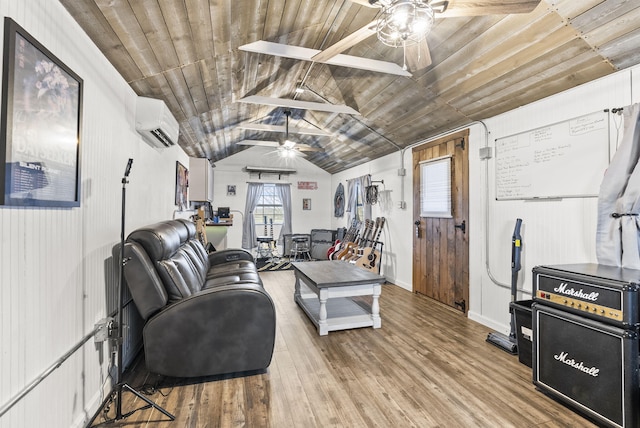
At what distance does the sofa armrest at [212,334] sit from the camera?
210 cm

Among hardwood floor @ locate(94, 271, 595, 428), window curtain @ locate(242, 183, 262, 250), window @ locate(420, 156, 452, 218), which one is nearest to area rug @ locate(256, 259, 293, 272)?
window curtain @ locate(242, 183, 262, 250)

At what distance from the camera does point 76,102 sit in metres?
1.59

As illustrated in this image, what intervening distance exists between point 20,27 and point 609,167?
3.34 m

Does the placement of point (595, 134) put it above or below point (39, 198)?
above

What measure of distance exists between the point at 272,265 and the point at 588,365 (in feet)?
18.9

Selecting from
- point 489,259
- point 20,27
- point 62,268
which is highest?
point 20,27

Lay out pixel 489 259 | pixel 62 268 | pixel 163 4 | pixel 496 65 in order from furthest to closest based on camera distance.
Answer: pixel 489 259 < pixel 496 65 < pixel 163 4 < pixel 62 268

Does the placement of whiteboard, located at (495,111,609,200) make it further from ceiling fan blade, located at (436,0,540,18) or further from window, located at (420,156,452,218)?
ceiling fan blade, located at (436,0,540,18)

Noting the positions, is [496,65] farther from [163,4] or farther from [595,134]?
[163,4]

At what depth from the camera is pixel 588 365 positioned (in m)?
1.83

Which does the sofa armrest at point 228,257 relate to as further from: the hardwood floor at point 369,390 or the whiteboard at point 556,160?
the whiteboard at point 556,160

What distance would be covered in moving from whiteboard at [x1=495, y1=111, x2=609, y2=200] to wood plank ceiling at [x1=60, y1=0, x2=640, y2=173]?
0.34 meters

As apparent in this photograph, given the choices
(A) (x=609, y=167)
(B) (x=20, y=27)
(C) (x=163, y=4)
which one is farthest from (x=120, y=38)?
(A) (x=609, y=167)

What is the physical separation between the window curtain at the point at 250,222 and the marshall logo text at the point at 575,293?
6676mm
